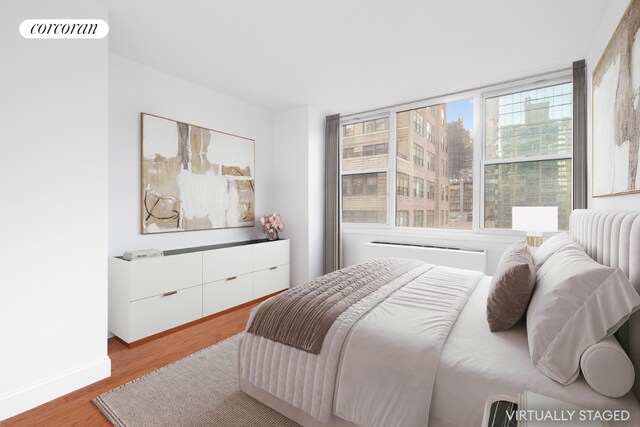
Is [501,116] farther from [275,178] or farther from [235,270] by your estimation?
[235,270]

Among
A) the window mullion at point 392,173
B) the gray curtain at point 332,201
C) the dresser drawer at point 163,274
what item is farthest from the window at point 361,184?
the dresser drawer at point 163,274

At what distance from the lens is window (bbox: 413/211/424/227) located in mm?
4039

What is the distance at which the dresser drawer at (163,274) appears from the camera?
2637 millimetres

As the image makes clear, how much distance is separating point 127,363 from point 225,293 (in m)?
1.18

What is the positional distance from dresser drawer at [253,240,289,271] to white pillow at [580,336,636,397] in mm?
3208

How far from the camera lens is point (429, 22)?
2.33 m

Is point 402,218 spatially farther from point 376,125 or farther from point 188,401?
point 188,401

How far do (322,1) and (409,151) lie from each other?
2.47 metres

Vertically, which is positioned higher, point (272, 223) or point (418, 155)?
point (418, 155)

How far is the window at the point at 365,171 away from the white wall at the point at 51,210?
10.3 feet

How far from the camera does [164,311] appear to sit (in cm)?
284

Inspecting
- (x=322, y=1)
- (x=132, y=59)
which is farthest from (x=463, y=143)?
(x=132, y=59)

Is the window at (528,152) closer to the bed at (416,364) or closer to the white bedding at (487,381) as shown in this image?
the bed at (416,364)

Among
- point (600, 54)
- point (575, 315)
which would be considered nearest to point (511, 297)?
point (575, 315)
